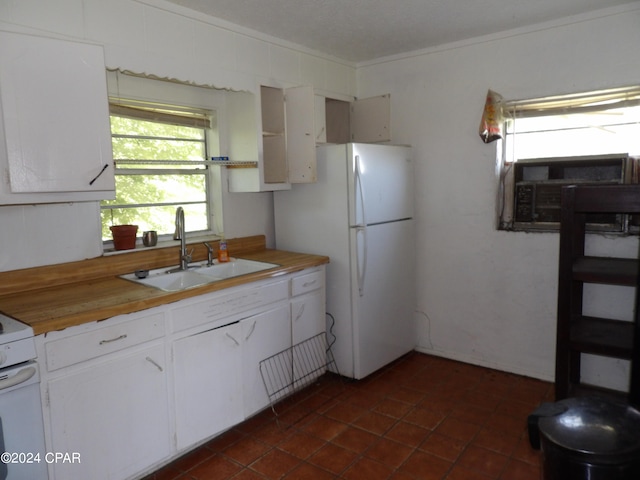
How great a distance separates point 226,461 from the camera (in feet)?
7.45

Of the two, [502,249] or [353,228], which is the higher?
[353,228]

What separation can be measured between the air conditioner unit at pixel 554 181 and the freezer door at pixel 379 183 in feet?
2.37

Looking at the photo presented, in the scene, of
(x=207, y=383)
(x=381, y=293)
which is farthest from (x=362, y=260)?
(x=207, y=383)

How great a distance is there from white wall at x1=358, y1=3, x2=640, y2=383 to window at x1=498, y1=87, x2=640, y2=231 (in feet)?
0.29

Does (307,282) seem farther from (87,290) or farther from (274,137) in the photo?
Result: (87,290)

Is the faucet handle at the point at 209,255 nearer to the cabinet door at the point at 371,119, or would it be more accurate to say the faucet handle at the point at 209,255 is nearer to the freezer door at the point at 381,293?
the freezer door at the point at 381,293

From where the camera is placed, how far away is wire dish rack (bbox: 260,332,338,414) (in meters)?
2.65

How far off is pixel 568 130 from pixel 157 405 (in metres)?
2.82

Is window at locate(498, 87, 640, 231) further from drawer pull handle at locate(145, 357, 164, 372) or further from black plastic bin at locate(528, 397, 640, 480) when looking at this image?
drawer pull handle at locate(145, 357, 164, 372)

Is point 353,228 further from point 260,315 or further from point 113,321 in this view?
point 113,321

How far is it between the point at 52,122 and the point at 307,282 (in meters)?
1.58

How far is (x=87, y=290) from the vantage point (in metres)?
2.15

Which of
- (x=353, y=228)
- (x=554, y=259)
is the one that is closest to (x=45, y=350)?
(x=353, y=228)

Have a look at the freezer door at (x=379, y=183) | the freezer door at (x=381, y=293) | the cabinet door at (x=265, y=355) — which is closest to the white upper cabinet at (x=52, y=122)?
the cabinet door at (x=265, y=355)
